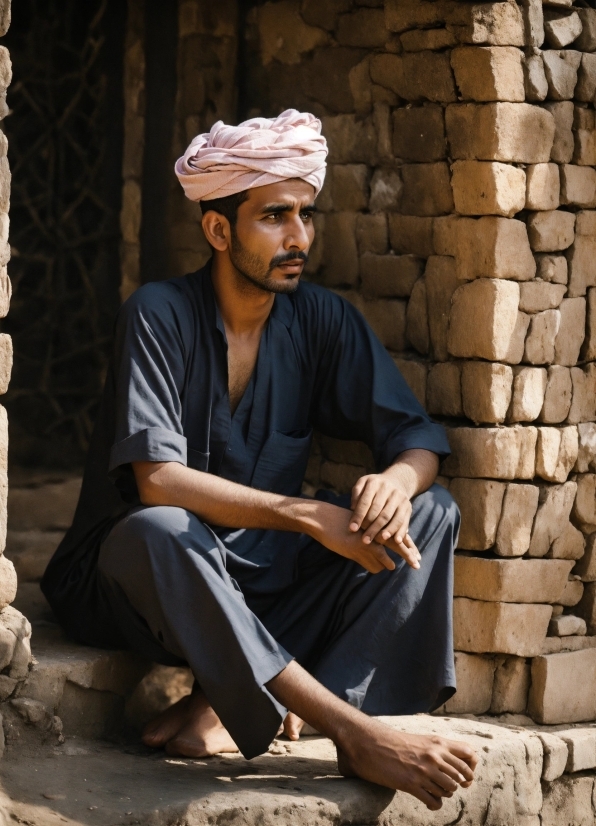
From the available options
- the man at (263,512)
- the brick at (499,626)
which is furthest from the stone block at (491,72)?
the brick at (499,626)

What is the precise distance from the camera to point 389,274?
13.7 feet

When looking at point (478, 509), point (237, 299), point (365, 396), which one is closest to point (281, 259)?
point (237, 299)

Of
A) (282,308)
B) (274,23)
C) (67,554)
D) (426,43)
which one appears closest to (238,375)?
(282,308)

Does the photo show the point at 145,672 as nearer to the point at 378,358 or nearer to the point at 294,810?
the point at 294,810

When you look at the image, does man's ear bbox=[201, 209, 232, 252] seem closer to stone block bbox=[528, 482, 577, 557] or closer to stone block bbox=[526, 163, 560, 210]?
stone block bbox=[526, 163, 560, 210]

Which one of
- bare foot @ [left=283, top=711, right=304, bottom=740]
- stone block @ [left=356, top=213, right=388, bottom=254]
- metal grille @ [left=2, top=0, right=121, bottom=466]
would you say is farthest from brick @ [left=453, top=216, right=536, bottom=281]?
metal grille @ [left=2, top=0, right=121, bottom=466]

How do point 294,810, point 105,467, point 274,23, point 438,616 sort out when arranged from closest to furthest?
1. point 294,810
2. point 438,616
3. point 105,467
4. point 274,23

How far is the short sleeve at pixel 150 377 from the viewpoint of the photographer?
335 cm

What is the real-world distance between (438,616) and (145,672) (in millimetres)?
968

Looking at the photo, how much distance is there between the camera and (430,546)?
349cm

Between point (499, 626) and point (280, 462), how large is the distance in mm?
869

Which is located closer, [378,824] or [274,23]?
[378,824]

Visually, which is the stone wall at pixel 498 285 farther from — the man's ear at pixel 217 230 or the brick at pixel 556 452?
the man's ear at pixel 217 230

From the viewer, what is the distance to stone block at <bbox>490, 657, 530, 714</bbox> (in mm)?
3971
